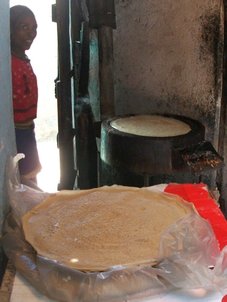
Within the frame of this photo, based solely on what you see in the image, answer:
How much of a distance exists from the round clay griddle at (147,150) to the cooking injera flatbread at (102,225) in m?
0.95

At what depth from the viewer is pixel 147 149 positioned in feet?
10.8

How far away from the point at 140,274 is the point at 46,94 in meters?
8.13

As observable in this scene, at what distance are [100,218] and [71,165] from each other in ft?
8.11

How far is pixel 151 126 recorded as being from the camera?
146 inches

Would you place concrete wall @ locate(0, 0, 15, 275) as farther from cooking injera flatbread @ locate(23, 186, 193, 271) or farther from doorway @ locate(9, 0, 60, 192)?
doorway @ locate(9, 0, 60, 192)

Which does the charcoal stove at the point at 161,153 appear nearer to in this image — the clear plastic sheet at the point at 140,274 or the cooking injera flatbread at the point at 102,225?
the cooking injera flatbread at the point at 102,225

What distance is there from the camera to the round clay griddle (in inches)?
129

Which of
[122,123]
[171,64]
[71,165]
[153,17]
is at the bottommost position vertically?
[71,165]

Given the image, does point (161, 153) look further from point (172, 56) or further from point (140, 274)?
point (140, 274)

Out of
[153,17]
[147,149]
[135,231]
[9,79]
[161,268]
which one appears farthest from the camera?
[153,17]

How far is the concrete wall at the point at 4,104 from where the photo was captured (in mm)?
1877

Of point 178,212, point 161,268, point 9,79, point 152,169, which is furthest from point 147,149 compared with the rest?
point 161,268

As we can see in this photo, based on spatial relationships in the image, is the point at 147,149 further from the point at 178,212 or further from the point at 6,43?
the point at 6,43

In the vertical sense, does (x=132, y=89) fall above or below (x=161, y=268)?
above
